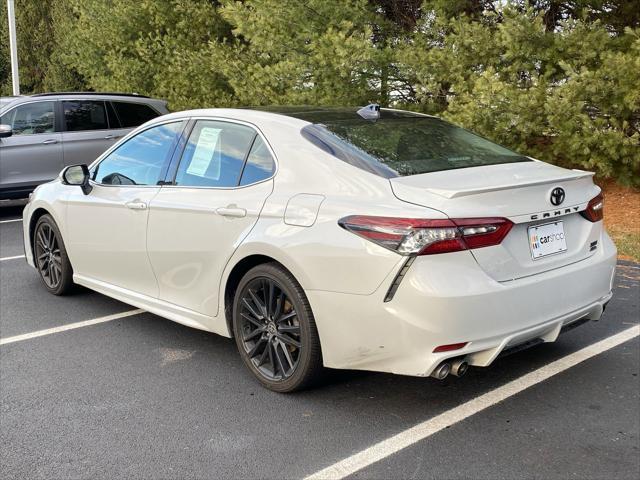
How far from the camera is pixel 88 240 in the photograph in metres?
5.35

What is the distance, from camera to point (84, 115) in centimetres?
1080

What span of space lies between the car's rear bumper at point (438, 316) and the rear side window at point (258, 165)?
822mm

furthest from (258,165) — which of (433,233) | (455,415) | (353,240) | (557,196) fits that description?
(455,415)

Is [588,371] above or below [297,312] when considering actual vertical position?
below

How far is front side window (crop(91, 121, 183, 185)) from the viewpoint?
478cm

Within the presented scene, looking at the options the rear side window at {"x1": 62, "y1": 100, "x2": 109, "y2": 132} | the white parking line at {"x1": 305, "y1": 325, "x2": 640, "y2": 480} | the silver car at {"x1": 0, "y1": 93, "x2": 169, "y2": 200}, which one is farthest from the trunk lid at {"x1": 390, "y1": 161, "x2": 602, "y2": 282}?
the rear side window at {"x1": 62, "y1": 100, "x2": 109, "y2": 132}

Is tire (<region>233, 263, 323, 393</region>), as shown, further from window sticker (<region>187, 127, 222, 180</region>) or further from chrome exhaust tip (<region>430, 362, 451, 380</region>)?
window sticker (<region>187, 127, 222, 180</region>)

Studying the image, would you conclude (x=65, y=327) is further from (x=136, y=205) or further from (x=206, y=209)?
(x=206, y=209)

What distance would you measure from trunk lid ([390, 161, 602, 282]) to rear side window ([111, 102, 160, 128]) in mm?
8497

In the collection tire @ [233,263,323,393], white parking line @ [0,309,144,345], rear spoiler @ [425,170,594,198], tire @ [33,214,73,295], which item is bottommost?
white parking line @ [0,309,144,345]

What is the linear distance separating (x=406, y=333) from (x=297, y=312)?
2.19ft

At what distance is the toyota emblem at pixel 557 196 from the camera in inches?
144

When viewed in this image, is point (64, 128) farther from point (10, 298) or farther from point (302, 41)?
point (10, 298)

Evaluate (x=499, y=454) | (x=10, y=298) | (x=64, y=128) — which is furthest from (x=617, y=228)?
(x=64, y=128)
